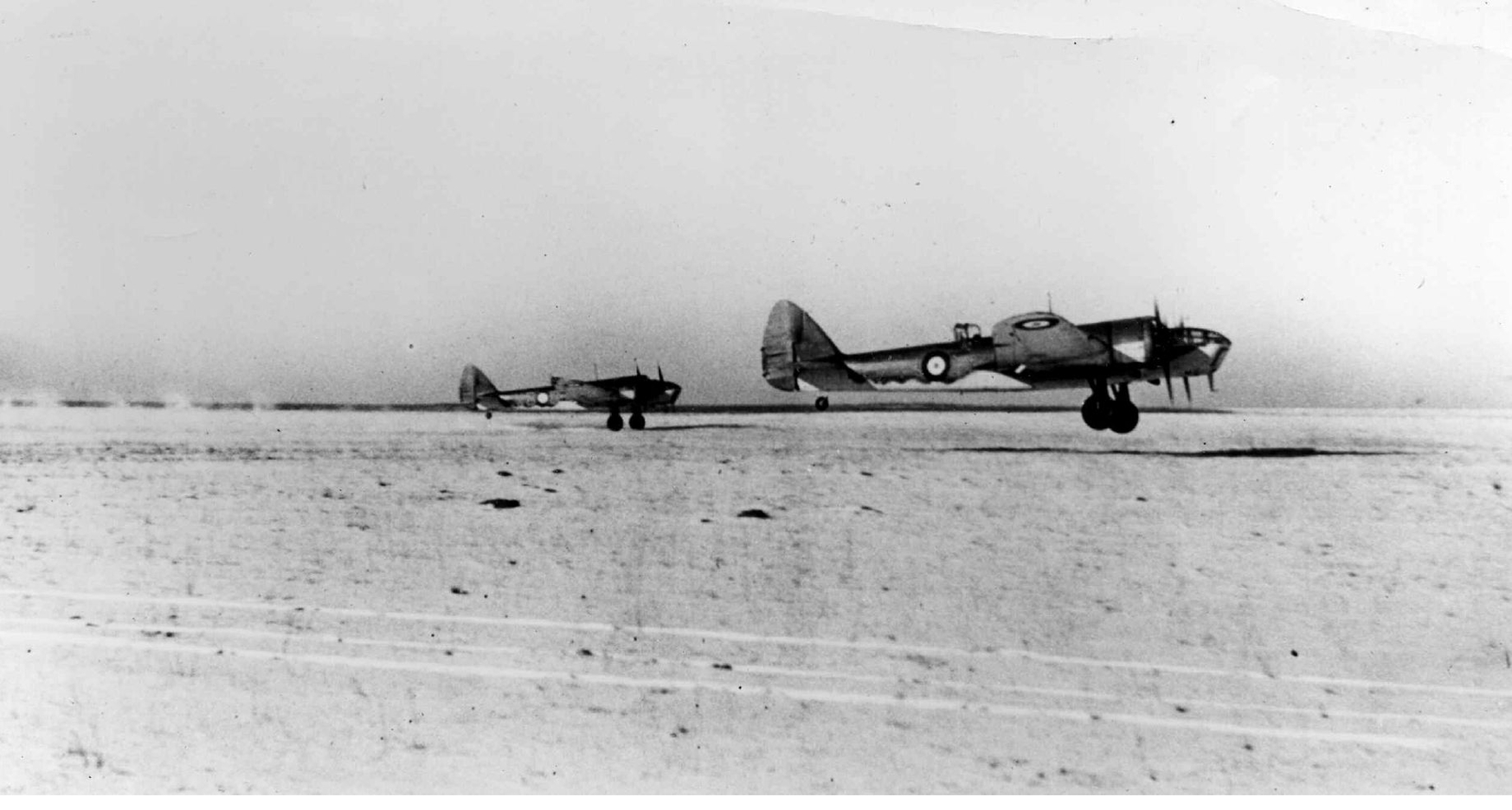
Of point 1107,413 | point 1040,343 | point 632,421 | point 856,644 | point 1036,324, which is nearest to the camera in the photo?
point 856,644

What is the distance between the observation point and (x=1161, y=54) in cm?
480

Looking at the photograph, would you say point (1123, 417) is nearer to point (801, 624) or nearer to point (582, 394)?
point (801, 624)

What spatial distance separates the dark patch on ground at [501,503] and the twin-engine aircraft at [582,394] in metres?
0.57

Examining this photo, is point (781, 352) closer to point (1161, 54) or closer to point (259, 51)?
point (1161, 54)

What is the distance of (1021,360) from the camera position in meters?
5.22

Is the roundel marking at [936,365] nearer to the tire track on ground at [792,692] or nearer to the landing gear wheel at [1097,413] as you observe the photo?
the landing gear wheel at [1097,413]

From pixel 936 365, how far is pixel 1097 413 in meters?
0.87

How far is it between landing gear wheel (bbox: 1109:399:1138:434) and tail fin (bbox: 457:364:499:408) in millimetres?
3200

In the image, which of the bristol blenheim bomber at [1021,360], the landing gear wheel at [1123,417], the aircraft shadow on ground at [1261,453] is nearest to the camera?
the bristol blenheim bomber at [1021,360]

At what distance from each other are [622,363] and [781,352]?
83cm

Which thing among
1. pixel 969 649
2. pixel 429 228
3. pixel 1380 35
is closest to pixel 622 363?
pixel 429 228

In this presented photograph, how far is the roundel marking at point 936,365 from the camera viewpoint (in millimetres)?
5430

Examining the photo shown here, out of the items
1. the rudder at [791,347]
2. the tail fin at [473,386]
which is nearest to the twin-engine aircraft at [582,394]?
the tail fin at [473,386]

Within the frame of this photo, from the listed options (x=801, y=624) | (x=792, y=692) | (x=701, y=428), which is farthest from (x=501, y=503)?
(x=792, y=692)
